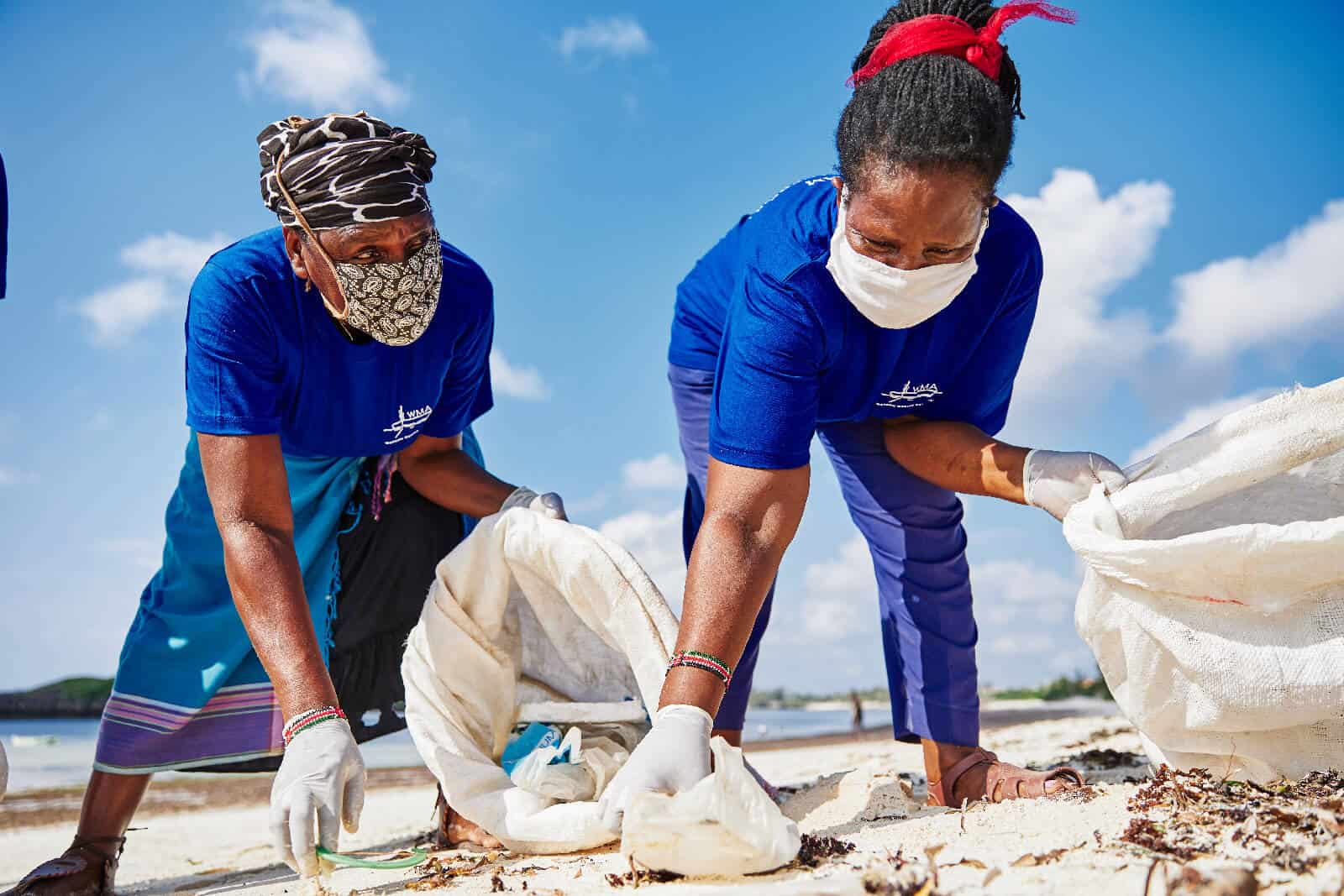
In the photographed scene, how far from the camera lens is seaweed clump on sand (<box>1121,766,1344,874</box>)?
165 cm

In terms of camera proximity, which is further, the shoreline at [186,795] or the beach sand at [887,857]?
the shoreline at [186,795]

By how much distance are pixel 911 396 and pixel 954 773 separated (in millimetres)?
1027

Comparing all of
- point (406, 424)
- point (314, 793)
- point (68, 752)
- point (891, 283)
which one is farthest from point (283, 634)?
point (68, 752)

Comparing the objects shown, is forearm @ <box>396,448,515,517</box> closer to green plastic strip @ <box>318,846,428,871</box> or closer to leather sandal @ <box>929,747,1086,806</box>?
green plastic strip @ <box>318,846,428,871</box>

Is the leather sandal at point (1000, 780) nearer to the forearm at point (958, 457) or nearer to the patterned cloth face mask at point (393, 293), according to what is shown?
the forearm at point (958, 457)

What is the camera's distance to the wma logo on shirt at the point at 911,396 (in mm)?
2760

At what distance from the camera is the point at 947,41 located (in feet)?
7.67

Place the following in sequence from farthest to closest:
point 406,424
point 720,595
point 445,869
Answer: point 406,424, point 445,869, point 720,595

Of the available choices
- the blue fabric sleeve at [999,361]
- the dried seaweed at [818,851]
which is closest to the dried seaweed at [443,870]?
the dried seaweed at [818,851]

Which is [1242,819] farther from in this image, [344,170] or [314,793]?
[344,170]

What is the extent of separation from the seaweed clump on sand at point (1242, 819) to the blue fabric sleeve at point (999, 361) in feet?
3.48

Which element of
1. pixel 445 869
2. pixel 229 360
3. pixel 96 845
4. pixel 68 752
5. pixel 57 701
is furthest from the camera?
pixel 57 701

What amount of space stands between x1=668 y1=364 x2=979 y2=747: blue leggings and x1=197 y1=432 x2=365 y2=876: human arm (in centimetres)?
114

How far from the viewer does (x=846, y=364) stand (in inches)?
101
